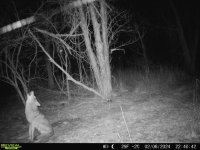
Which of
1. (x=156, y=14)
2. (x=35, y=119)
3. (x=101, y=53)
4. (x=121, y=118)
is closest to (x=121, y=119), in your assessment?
(x=121, y=118)

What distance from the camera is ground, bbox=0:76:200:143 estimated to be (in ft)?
21.0

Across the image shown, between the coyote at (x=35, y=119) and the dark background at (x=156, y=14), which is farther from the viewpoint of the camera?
the dark background at (x=156, y=14)

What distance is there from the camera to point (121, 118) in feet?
26.3

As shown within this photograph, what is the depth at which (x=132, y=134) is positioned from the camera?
21.4 ft

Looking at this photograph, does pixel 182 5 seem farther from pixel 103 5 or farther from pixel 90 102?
pixel 90 102

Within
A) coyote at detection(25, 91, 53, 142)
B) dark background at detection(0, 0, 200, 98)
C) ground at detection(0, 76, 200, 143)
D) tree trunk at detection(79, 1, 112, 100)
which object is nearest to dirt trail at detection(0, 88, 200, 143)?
ground at detection(0, 76, 200, 143)

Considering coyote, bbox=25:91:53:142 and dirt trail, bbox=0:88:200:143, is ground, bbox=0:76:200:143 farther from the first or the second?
coyote, bbox=25:91:53:142

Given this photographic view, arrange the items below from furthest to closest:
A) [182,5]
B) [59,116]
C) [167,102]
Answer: [182,5]
[59,116]
[167,102]

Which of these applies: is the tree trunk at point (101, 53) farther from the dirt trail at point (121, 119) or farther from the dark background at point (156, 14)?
the dark background at point (156, 14)

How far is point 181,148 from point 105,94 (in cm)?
564

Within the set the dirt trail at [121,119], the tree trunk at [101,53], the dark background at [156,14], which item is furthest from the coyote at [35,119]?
the dark background at [156,14]

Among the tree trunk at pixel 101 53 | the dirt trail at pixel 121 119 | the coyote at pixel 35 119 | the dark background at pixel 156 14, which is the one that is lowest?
the dirt trail at pixel 121 119

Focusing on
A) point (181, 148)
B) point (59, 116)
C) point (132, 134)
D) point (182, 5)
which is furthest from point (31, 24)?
point (182, 5)

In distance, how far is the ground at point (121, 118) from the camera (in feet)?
21.0
